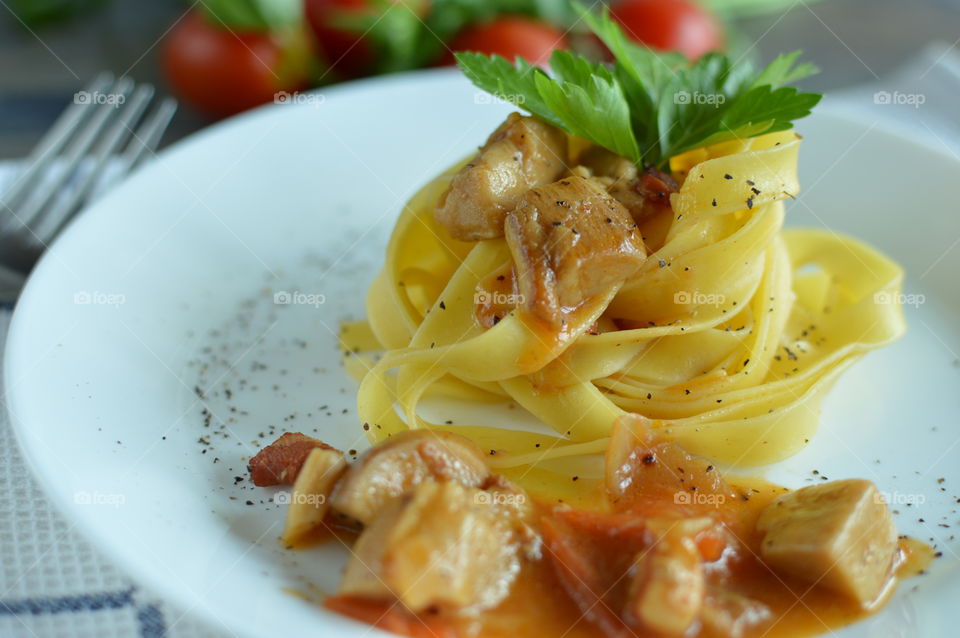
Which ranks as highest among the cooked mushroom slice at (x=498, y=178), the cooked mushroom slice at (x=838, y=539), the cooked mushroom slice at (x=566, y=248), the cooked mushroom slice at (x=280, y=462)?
the cooked mushroom slice at (x=498, y=178)

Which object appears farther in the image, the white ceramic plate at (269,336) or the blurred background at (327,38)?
the blurred background at (327,38)

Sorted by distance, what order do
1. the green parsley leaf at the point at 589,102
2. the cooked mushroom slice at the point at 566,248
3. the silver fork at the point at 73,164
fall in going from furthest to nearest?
the silver fork at the point at 73,164 < the green parsley leaf at the point at 589,102 < the cooked mushroom slice at the point at 566,248

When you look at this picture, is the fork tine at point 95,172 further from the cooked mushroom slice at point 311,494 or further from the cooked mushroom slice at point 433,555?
the cooked mushroom slice at point 433,555

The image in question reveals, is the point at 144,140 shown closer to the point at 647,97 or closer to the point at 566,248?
the point at 647,97

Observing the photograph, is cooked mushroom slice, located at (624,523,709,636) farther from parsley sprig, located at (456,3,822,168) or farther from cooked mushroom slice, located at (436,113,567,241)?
parsley sprig, located at (456,3,822,168)

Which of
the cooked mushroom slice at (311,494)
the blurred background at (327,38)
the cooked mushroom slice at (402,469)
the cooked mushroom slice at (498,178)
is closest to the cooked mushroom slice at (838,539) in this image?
the cooked mushroom slice at (402,469)

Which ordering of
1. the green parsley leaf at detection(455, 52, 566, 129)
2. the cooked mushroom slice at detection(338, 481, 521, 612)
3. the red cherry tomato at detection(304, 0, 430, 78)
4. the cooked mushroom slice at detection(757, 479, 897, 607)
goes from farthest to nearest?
the red cherry tomato at detection(304, 0, 430, 78) < the green parsley leaf at detection(455, 52, 566, 129) < the cooked mushroom slice at detection(757, 479, 897, 607) < the cooked mushroom slice at detection(338, 481, 521, 612)

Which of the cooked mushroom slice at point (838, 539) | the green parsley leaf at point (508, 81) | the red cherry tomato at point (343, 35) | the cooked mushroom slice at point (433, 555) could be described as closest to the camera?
the cooked mushroom slice at point (433, 555)

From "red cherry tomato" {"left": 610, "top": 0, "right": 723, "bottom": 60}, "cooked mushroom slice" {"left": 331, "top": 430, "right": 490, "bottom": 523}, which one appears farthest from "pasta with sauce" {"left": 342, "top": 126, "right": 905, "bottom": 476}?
"red cherry tomato" {"left": 610, "top": 0, "right": 723, "bottom": 60}
